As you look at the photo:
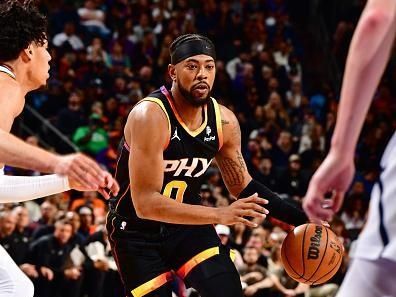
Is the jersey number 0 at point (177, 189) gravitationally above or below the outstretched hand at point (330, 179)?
below

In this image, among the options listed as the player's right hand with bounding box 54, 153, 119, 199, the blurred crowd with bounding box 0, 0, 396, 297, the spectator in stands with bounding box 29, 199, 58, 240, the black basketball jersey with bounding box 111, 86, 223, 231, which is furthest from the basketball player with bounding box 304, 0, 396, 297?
the spectator in stands with bounding box 29, 199, 58, 240

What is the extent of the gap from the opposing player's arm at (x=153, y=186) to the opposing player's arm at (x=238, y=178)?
55 cm

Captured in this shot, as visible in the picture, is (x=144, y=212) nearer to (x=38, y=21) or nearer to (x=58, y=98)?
(x=38, y=21)

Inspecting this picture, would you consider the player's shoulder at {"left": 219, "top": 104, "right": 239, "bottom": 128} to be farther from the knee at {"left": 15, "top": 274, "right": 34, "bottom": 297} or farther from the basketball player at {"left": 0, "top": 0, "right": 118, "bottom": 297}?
the knee at {"left": 15, "top": 274, "right": 34, "bottom": 297}

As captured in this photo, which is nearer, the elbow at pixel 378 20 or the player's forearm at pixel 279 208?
the elbow at pixel 378 20

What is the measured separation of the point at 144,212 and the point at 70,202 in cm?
643

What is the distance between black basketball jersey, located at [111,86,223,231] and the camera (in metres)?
5.14

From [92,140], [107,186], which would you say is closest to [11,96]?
[107,186]

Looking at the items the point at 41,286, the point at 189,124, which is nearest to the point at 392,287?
the point at 189,124

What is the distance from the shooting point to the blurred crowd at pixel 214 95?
9.14 meters

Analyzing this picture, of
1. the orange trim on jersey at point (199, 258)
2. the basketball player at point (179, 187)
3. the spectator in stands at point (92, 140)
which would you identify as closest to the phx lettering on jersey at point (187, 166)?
the basketball player at point (179, 187)

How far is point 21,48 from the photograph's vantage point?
4523mm

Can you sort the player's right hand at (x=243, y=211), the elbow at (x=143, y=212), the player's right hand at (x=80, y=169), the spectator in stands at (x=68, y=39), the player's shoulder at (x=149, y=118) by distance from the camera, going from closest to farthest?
the player's right hand at (x=80, y=169) < the player's right hand at (x=243, y=211) < the elbow at (x=143, y=212) < the player's shoulder at (x=149, y=118) < the spectator in stands at (x=68, y=39)

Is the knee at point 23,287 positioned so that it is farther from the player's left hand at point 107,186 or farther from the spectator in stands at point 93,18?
the spectator in stands at point 93,18
